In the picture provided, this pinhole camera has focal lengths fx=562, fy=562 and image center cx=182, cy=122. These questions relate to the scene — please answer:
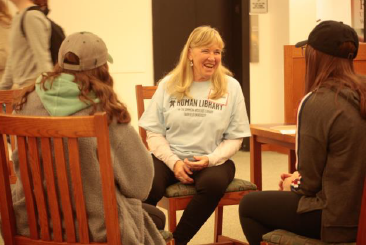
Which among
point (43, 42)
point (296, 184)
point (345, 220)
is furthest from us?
point (43, 42)

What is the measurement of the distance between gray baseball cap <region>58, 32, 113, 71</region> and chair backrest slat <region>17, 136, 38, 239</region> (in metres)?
0.32

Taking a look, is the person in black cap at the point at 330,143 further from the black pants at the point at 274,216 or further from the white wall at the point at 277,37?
the white wall at the point at 277,37

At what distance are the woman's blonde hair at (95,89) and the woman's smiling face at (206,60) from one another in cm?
90

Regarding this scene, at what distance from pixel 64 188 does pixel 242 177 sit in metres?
2.97

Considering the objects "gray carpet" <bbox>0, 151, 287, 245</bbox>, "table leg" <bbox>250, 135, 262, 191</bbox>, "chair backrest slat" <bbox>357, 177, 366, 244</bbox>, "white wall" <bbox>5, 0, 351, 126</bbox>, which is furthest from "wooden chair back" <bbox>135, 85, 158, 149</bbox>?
"white wall" <bbox>5, 0, 351, 126</bbox>

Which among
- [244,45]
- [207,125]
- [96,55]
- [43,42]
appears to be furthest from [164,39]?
[96,55]

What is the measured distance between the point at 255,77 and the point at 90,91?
12.1 feet

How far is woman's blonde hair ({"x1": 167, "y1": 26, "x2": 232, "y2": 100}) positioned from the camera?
2670 mm

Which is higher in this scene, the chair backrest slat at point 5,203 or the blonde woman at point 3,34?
the blonde woman at point 3,34

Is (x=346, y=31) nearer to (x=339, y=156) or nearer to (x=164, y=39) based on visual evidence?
(x=339, y=156)

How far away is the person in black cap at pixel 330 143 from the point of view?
1745 millimetres

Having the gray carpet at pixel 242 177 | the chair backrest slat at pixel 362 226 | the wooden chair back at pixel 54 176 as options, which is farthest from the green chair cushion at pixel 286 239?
the gray carpet at pixel 242 177

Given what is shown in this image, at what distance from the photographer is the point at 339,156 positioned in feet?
5.77

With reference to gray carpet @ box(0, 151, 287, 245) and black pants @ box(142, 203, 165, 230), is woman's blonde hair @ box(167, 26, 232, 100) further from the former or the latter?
gray carpet @ box(0, 151, 287, 245)
